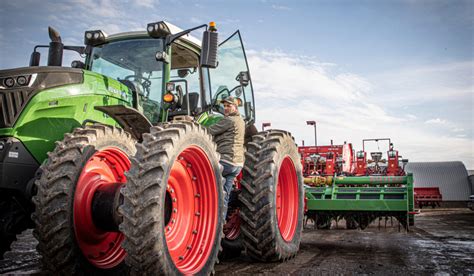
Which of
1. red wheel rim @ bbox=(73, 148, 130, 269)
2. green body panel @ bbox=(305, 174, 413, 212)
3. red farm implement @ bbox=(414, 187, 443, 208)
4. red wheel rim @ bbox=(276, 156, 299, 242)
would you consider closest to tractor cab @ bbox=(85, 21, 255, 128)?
red wheel rim @ bbox=(73, 148, 130, 269)

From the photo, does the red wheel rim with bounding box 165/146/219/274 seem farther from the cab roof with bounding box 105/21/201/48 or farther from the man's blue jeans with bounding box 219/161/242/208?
the cab roof with bounding box 105/21/201/48

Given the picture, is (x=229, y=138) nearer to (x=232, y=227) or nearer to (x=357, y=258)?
(x=232, y=227)

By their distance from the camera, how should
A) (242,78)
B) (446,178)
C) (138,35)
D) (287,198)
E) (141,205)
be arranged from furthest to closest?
(446,178) → (242,78) → (287,198) → (138,35) → (141,205)

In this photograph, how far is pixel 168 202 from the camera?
3822 millimetres

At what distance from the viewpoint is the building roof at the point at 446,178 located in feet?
78.3

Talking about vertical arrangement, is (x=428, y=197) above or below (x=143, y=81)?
below

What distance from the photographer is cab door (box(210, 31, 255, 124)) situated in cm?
583

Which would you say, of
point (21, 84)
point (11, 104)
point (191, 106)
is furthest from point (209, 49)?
point (11, 104)

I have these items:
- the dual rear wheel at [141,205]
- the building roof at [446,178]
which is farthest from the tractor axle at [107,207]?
the building roof at [446,178]

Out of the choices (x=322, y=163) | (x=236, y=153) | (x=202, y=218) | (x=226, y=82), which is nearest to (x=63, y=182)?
(x=202, y=218)

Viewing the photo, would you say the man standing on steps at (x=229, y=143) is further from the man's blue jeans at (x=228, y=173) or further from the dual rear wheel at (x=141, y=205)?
the dual rear wheel at (x=141, y=205)

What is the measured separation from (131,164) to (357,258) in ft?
12.1

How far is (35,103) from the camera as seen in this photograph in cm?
363

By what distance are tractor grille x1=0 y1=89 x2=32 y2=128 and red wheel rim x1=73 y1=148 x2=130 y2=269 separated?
725 mm
